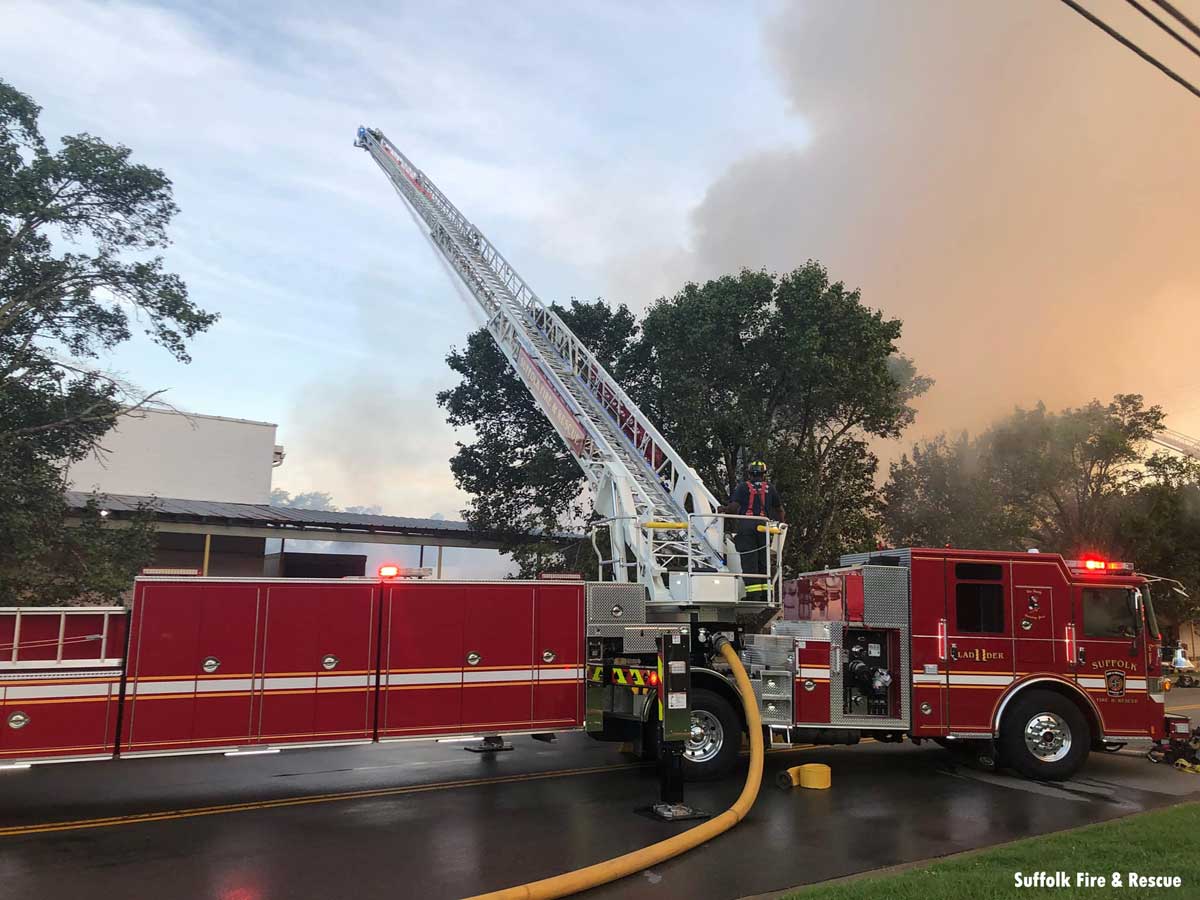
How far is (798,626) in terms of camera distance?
10.8 metres

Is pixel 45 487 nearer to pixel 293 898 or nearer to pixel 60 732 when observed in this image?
pixel 60 732

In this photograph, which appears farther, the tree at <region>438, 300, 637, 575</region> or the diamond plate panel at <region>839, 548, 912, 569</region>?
the tree at <region>438, 300, 637, 575</region>

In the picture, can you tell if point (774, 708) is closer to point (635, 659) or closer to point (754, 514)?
point (635, 659)

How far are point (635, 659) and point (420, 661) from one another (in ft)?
9.16

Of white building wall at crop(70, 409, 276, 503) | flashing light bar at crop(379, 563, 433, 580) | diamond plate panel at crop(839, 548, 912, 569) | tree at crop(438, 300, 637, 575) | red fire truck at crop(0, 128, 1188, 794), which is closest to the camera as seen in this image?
red fire truck at crop(0, 128, 1188, 794)

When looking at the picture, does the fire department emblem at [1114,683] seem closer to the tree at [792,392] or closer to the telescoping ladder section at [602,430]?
the telescoping ladder section at [602,430]

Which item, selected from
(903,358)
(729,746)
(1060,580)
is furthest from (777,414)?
(729,746)

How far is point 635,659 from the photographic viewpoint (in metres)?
10.6

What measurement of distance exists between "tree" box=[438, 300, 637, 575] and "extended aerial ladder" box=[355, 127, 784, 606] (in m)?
3.93

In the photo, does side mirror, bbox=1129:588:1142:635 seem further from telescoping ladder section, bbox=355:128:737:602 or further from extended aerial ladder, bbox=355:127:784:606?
telescoping ladder section, bbox=355:128:737:602

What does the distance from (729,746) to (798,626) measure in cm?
177

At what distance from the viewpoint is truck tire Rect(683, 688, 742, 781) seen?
9.95m

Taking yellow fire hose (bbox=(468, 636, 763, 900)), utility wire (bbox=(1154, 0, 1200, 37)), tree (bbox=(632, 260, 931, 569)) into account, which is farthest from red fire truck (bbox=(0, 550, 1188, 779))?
tree (bbox=(632, 260, 931, 569))

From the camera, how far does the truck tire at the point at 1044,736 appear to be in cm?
1030
